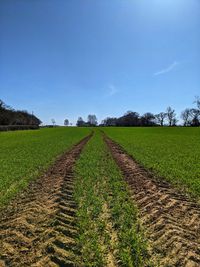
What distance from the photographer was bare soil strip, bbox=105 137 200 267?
4.84 metres

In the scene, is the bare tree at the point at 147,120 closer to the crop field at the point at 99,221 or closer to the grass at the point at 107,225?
the crop field at the point at 99,221

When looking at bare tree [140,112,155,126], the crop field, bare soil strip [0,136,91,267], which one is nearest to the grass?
the crop field

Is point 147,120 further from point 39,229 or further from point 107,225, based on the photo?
point 39,229

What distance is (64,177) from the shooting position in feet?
40.1

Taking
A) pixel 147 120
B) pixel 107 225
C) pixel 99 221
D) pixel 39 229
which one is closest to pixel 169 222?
pixel 107 225

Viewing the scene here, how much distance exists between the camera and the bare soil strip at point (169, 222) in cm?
484

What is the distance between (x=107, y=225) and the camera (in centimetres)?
623

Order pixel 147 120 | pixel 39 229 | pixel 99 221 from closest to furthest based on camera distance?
pixel 39 229 → pixel 99 221 → pixel 147 120

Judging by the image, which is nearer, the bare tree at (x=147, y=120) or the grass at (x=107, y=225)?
the grass at (x=107, y=225)

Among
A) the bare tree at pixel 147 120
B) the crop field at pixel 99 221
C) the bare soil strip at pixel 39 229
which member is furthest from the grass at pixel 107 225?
the bare tree at pixel 147 120

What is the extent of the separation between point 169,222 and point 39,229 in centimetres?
340

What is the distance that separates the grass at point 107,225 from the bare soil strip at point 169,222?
1.06 feet

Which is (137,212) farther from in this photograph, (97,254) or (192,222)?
(97,254)

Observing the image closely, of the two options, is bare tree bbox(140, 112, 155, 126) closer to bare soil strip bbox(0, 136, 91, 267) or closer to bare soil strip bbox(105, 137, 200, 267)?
bare soil strip bbox(105, 137, 200, 267)
